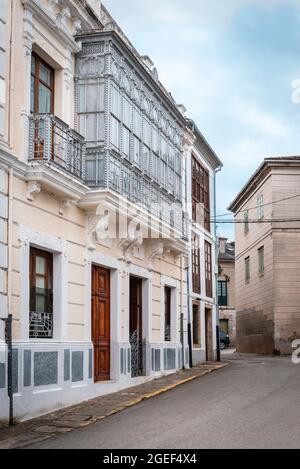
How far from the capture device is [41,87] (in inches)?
528

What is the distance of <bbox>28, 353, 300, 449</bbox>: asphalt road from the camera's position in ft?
29.5

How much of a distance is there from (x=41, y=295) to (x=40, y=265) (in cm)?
54

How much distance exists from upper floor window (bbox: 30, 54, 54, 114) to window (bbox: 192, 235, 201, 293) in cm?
1153

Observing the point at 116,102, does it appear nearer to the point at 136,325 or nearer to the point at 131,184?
the point at 131,184

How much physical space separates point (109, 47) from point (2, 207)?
16.4 ft

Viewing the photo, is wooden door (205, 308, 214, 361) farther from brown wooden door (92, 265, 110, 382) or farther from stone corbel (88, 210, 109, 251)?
stone corbel (88, 210, 109, 251)

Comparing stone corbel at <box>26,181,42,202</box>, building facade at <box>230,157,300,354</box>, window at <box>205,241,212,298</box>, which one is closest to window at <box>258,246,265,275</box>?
building facade at <box>230,157,300,354</box>

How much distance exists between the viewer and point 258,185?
3394 cm

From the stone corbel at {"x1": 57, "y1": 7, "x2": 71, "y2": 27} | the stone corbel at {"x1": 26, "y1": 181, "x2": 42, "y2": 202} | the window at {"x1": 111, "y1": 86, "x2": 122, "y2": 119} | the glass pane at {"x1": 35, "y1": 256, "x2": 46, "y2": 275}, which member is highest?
the stone corbel at {"x1": 57, "y1": 7, "x2": 71, "y2": 27}

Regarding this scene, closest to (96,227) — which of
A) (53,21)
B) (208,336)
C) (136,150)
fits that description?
(136,150)

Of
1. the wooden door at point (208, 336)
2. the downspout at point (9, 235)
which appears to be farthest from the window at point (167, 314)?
the downspout at point (9, 235)

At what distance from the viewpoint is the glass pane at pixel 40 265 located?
12.7 m
